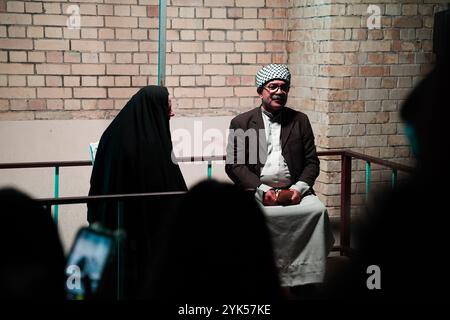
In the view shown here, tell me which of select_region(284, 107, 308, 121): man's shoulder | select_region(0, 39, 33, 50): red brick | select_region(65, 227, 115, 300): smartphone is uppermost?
select_region(0, 39, 33, 50): red brick

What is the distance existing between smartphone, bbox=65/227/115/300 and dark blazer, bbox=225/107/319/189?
2762 millimetres

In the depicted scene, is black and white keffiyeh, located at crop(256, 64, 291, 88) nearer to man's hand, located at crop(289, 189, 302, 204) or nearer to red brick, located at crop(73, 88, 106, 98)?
man's hand, located at crop(289, 189, 302, 204)

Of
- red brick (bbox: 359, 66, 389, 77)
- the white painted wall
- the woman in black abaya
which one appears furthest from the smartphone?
red brick (bbox: 359, 66, 389, 77)

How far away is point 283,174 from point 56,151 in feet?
8.55

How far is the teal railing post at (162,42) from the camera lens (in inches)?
250

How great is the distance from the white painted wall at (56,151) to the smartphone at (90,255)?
443 centimetres

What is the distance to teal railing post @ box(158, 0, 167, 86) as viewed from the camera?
20.8 feet

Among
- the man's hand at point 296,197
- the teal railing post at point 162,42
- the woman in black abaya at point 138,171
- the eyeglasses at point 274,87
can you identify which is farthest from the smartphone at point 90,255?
the teal railing post at point 162,42

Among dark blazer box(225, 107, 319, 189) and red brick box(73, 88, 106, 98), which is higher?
red brick box(73, 88, 106, 98)

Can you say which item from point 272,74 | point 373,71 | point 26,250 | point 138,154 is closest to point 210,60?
point 373,71

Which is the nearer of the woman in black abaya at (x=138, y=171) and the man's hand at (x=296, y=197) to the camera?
the woman in black abaya at (x=138, y=171)

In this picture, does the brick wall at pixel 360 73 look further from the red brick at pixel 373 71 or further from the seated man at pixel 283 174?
the seated man at pixel 283 174

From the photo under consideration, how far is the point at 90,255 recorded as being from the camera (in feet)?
5.90
